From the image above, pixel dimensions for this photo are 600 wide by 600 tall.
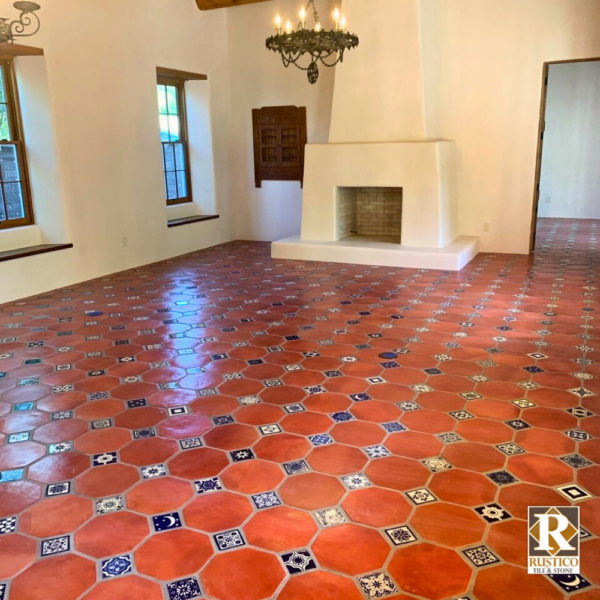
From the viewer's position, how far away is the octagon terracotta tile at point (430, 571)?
6.18 feet

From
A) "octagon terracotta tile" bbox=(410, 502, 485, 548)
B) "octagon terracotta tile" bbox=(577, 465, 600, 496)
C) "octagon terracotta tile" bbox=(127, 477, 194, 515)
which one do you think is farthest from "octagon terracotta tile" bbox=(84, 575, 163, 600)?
"octagon terracotta tile" bbox=(577, 465, 600, 496)

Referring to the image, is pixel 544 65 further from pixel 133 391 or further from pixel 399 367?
pixel 133 391

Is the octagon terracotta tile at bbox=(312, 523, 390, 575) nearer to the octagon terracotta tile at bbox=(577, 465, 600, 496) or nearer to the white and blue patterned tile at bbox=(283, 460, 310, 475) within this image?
the white and blue patterned tile at bbox=(283, 460, 310, 475)

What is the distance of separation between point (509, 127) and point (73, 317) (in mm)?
5719

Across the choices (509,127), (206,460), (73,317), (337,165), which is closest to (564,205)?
(509,127)

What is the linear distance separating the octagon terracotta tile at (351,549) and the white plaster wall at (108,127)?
15.4 ft

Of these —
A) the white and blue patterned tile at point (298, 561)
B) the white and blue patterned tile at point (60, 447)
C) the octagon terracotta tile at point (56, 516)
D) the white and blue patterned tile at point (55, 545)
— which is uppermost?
the white and blue patterned tile at point (60, 447)

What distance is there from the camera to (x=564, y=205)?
1052cm

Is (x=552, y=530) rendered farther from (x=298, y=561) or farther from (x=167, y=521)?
(x=167, y=521)

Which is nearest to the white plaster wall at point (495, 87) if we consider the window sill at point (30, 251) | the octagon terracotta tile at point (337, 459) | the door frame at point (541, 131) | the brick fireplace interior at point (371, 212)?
the door frame at point (541, 131)

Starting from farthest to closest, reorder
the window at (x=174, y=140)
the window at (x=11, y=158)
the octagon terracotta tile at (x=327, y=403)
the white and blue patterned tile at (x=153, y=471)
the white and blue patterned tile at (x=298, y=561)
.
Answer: the window at (x=174, y=140), the window at (x=11, y=158), the octagon terracotta tile at (x=327, y=403), the white and blue patterned tile at (x=153, y=471), the white and blue patterned tile at (x=298, y=561)

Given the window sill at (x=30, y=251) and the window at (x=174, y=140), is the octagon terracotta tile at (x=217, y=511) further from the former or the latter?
the window at (x=174, y=140)

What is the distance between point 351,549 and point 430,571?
0.29 m

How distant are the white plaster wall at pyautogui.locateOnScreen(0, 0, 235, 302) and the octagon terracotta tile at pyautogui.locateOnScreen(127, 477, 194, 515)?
3935 millimetres
